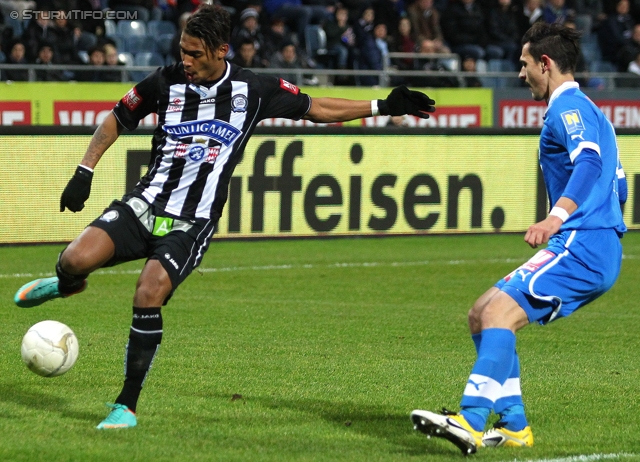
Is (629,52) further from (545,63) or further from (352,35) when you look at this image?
(545,63)

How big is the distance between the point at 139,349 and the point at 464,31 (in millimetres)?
17627

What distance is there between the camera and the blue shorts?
16.1 feet

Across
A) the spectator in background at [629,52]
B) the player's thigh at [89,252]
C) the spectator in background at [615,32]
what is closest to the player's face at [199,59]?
the player's thigh at [89,252]

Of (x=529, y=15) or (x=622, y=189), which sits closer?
(x=622, y=189)

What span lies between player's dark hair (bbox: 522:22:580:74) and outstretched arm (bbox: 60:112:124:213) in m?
2.17

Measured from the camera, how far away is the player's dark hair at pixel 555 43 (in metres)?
5.05

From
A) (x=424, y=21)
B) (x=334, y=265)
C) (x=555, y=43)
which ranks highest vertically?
(x=424, y=21)

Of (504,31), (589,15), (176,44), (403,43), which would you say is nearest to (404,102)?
(176,44)

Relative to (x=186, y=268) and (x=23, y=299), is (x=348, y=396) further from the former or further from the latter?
(x=23, y=299)

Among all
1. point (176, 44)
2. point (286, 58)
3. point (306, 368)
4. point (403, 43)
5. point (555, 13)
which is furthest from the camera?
point (555, 13)

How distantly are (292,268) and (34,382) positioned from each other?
5663mm

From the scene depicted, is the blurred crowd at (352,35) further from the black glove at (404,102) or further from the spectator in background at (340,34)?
the black glove at (404,102)

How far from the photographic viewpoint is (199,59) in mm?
5613

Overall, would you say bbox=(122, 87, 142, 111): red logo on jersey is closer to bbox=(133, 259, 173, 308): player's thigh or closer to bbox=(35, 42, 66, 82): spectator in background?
bbox=(133, 259, 173, 308): player's thigh
